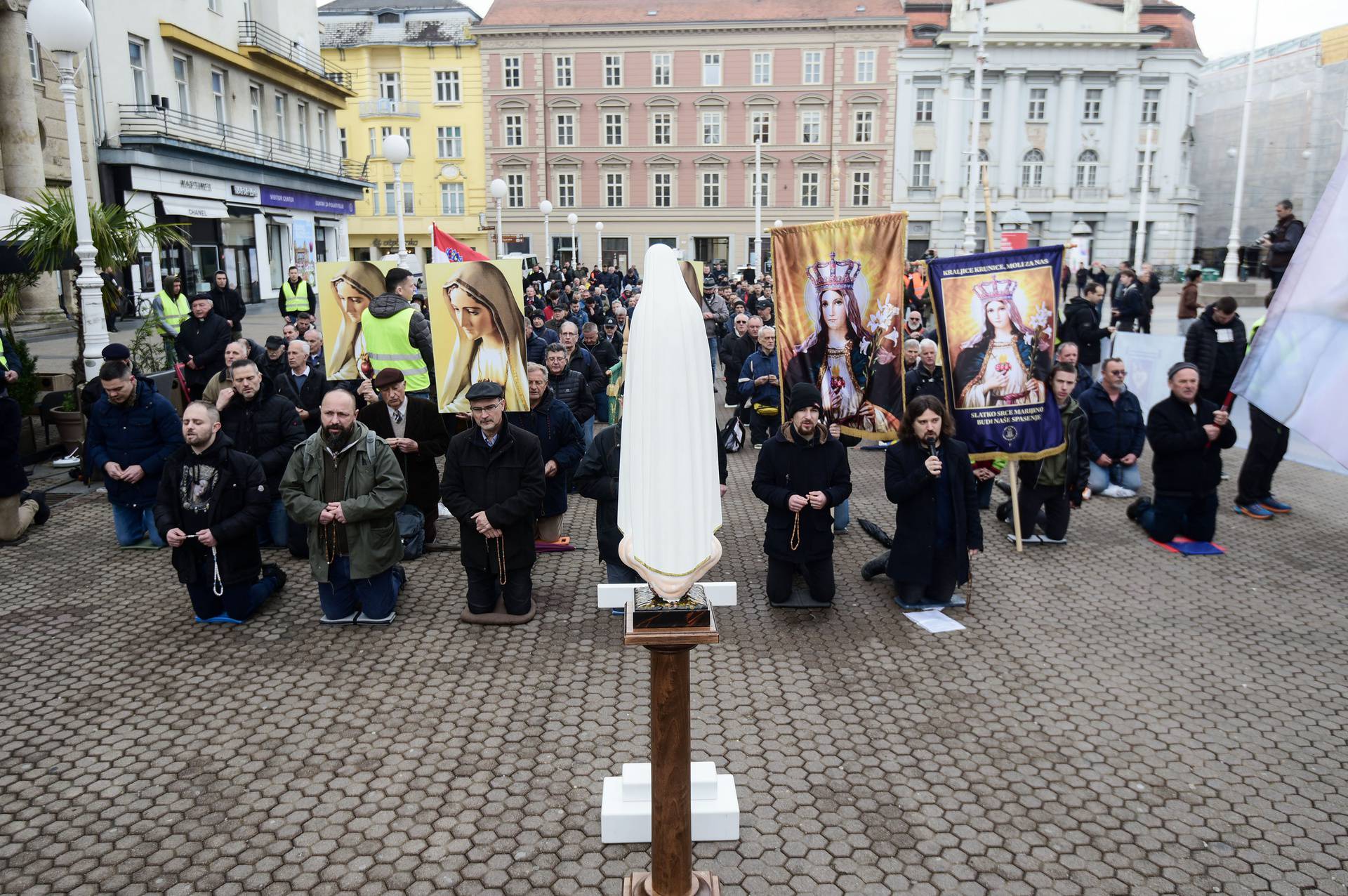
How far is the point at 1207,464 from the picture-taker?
831 centimetres

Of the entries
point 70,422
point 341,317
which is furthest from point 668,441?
point 70,422

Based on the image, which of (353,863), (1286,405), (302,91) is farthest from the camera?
(302,91)

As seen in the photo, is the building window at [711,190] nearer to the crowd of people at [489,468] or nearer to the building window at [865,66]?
the building window at [865,66]

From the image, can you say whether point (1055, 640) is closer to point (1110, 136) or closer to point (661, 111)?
point (661, 111)

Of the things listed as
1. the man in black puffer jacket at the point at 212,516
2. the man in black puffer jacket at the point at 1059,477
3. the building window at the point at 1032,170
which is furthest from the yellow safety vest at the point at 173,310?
the building window at the point at 1032,170

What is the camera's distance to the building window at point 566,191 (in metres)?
56.7

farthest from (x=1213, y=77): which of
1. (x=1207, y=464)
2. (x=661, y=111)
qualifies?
(x=1207, y=464)

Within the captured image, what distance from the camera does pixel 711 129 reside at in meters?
55.8

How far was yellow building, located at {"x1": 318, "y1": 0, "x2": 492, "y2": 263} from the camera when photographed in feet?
181

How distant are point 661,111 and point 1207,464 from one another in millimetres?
51619

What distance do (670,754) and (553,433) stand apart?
17.1ft

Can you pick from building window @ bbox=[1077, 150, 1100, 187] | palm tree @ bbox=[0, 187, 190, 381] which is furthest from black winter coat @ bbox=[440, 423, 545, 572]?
building window @ bbox=[1077, 150, 1100, 187]

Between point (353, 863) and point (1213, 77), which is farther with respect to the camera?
point (1213, 77)

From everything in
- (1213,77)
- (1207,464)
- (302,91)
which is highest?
(1213,77)
